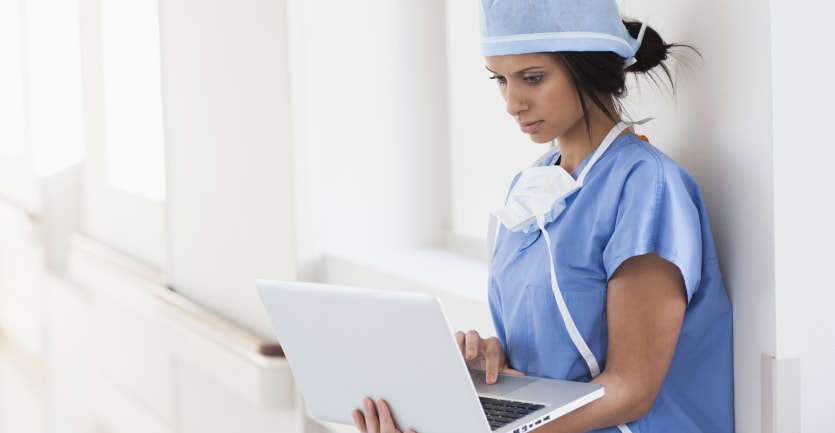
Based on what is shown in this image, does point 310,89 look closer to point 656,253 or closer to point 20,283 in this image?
point 656,253

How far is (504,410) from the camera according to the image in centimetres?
125

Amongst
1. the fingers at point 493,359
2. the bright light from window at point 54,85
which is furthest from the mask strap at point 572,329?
the bright light from window at point 54,85

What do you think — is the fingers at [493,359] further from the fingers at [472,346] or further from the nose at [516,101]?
the nose at [516,101]

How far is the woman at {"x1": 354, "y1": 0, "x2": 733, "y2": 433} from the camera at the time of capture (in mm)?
1215

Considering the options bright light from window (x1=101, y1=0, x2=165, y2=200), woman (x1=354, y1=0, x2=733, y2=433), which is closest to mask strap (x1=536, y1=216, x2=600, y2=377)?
woman (x1=354, y1=0, x2=733, y2=433)

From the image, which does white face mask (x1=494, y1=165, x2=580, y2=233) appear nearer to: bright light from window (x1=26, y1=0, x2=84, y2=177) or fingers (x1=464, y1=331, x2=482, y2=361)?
fingers (x1=464, y1=331, x2=482, y2=361)

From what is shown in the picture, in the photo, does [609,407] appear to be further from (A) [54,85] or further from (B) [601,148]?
(A) [54,85]

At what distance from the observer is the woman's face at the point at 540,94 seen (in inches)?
50.8

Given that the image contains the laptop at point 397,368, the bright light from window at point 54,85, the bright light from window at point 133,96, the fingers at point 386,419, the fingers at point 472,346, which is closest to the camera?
the laptop at point 397,368

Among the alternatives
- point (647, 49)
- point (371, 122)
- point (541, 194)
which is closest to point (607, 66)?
point (647, 49)

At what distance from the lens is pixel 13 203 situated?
468cm

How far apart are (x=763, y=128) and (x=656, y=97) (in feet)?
0.78

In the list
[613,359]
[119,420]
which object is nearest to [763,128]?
→ [613,359]

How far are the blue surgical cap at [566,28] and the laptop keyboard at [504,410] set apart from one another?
1.32 ft
